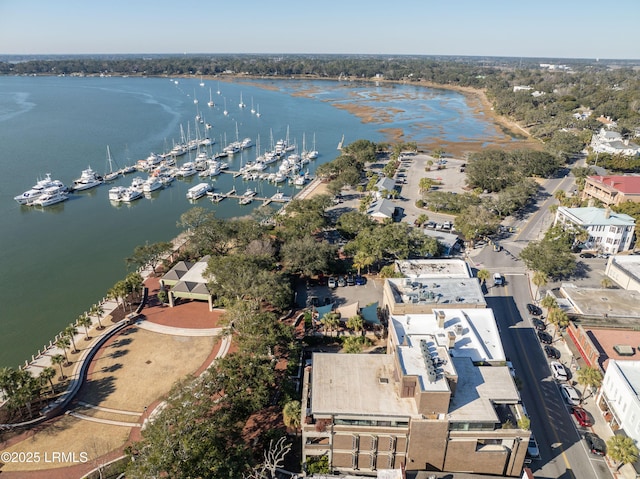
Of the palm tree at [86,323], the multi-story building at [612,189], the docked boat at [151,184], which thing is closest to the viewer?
Answer: the palm tree at [86,323]

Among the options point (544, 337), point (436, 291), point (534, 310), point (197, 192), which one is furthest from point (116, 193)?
point (544, 337)

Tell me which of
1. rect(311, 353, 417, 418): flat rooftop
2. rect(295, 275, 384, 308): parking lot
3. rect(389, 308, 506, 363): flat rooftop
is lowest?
rect(295, 275, 384, 308): parking lot

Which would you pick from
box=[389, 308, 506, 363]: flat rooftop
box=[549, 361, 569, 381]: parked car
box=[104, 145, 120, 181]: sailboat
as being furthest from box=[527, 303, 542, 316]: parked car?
box=[104, 145, 120, 181]: sailboat

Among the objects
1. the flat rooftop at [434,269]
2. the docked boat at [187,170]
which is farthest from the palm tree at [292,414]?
the docked boat at [187,170]

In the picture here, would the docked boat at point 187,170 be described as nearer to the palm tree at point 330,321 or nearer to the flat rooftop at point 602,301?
the palm tree at point 330,321

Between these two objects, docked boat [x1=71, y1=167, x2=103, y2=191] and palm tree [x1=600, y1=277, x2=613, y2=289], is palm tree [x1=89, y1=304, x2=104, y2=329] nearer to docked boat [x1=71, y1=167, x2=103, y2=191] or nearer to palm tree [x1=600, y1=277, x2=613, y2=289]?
palm tree [x1=600, y1=277, x2=613, y2=289]

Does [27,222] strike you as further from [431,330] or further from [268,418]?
[431,330]

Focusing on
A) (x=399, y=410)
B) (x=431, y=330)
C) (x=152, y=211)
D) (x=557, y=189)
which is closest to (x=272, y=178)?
(x=152, y=211)
